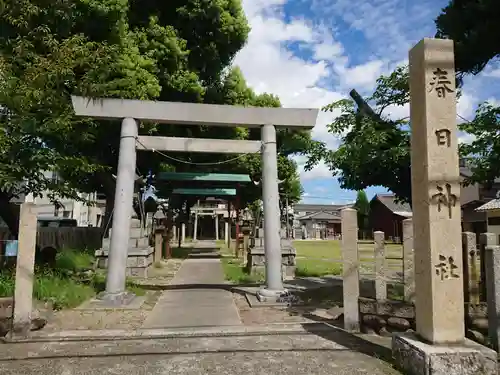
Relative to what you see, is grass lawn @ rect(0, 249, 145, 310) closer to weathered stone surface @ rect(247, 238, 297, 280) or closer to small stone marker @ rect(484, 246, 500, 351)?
weathered stone surface @ rect(247, 238, 297, 280)

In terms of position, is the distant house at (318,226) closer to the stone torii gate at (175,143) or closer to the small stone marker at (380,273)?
the stone torii gate at (175,143)

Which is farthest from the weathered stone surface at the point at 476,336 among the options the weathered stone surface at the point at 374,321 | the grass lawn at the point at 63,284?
the grass lawn at the point at 63,284

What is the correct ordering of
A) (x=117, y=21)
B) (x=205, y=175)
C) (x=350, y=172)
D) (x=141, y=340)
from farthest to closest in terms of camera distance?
(x=205, y=175), (x=117, y=21), (x=350, y=172), (x=141, y=340)

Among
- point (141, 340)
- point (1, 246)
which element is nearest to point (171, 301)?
point (141, 340)

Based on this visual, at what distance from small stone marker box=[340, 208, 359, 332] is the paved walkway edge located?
29 cm

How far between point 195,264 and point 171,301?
360 inches

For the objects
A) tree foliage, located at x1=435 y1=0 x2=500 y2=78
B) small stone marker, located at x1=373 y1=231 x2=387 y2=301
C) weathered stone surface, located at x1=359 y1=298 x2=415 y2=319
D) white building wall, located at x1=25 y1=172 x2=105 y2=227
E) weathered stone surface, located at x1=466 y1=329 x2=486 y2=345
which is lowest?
weathered stone surface, located at x1=466 y1=329 x2=486 y2=345

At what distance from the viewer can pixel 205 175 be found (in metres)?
16.5

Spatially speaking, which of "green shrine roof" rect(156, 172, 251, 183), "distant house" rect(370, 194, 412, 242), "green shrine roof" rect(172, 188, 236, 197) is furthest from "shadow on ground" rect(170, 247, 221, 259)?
"distant house" rect(370, 194, 412, 242)

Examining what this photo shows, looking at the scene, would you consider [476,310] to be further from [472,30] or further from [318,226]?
[318,226]

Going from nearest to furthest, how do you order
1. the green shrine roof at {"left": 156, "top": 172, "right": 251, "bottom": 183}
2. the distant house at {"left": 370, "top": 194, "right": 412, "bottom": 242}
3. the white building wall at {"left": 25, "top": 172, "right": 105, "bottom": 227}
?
1. the green shrine roof at {"left": 156, "top": 172, "right": 251, "bottom": 183}
2. the white building wall at {"left": 25, "top": 172, "right": 105, "bottom": 227}
3. the distant house at {"left": 370, "top": 194, "right": 412, "bottom": 242}

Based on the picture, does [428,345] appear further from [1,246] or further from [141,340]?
[1,246]

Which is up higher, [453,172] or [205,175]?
[205,175]

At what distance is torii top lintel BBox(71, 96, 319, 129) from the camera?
28.9 ft
